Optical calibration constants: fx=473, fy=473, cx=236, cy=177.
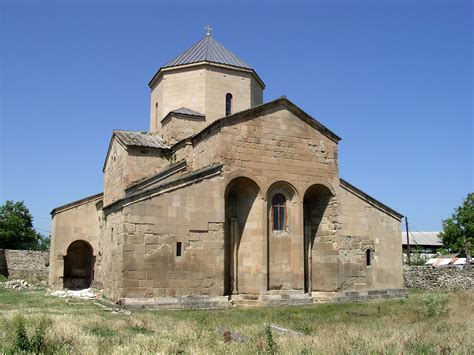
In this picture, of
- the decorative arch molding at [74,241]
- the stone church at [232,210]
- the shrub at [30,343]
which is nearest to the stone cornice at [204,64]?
the stone church at [232,210]

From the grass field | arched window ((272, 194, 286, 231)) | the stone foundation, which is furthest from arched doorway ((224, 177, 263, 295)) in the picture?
the grass field

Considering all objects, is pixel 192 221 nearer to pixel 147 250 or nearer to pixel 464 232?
pixel 147 250

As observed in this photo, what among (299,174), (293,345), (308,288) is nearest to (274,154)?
(299,174)

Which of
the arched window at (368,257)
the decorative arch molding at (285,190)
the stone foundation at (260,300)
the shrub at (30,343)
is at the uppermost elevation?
the decorative arch molding at (285,190)

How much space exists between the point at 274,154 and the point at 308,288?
4.69 meters

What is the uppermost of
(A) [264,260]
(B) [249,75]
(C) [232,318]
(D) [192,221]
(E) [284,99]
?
(B) [249,75]

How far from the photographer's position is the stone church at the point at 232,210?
42.4 ft

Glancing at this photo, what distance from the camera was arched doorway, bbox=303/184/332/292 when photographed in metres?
16.0

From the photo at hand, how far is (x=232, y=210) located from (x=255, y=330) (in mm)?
6806

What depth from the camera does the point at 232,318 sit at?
1081 cm

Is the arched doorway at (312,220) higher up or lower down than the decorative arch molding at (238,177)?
lower down

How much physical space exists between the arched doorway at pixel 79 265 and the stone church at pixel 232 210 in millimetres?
4797

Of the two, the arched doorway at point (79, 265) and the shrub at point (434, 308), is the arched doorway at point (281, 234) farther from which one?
the arched doorway at point (79, 265)

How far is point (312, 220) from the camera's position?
16484mm
